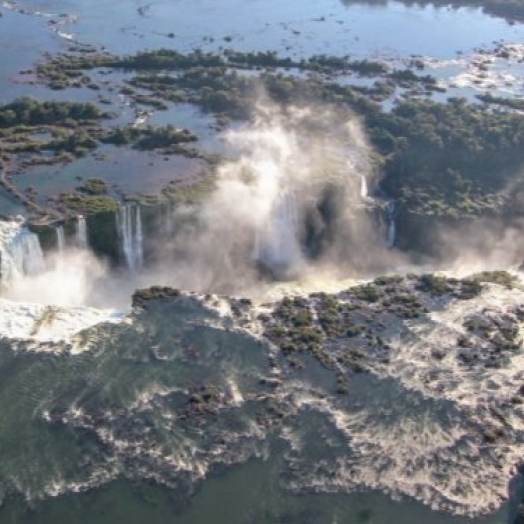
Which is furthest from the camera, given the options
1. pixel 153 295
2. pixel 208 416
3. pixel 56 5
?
pixel 56 5

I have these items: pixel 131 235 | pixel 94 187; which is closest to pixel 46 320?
pixel 131 235

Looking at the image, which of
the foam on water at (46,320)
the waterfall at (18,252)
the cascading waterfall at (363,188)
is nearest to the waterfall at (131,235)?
the waterfall at (18,252)

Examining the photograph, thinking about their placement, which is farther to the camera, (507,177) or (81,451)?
(507,177)

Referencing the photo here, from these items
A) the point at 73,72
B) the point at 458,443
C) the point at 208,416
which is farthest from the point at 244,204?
the point at 73,72

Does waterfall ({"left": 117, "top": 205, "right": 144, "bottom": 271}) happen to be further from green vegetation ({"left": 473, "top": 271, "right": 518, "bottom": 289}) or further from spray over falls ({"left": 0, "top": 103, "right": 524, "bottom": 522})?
green vegetation ({"left": 473, "top": 271, "right": 518, "bottom": 289})

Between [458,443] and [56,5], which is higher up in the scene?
[56,5]

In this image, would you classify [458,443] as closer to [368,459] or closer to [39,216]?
[368,459]

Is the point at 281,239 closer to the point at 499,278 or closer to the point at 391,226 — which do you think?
the point at 391,226

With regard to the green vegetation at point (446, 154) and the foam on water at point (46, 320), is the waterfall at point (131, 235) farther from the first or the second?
the green vegetation at point (446, 154)
